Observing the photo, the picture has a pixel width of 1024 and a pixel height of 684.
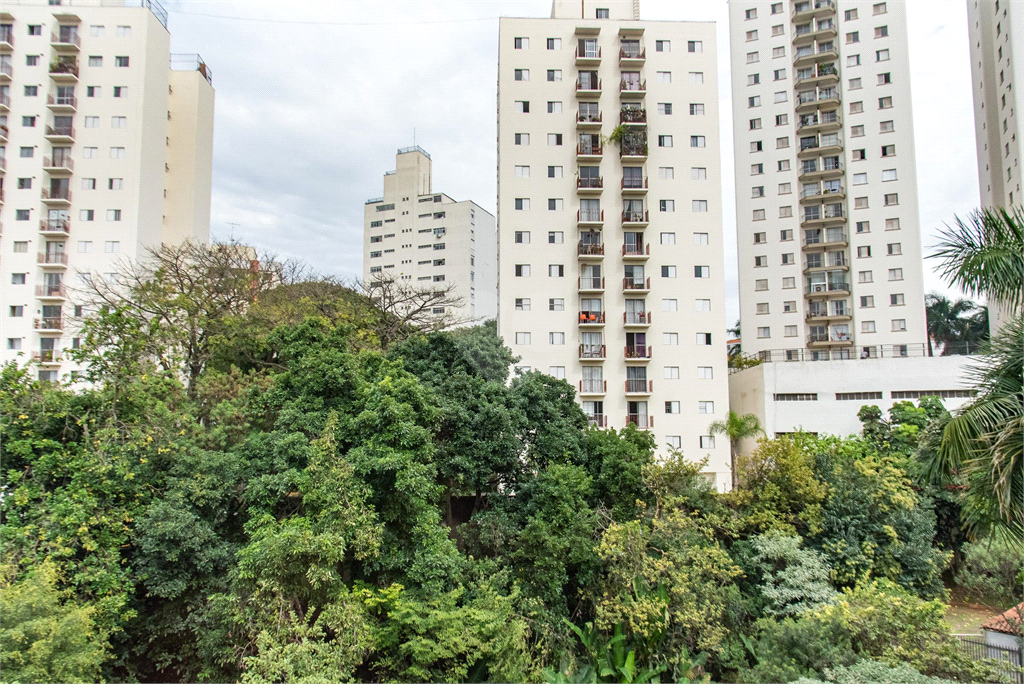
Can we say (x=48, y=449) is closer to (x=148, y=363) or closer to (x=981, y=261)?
(x=148, y=363)

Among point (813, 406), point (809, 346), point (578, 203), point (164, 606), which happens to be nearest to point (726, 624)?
point (164, 606)

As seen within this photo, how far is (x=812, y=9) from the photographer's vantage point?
33688 millimetres

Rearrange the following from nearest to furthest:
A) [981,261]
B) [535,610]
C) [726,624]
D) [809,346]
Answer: [981,261], [535,610], [726,624], [809,346]

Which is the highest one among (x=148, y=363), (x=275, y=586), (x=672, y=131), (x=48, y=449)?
(x=672, y=131)

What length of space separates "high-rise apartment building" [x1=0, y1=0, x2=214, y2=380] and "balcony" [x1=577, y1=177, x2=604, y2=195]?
1704 centimetres

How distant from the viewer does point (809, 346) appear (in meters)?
33.0

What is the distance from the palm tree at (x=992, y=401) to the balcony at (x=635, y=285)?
16.4 metres

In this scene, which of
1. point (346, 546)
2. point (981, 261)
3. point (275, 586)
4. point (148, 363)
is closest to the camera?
point (981, 261)

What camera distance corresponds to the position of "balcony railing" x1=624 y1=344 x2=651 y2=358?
2302cm

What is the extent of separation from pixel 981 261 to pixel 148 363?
14.3 metres

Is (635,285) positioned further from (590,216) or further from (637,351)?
(590,216)

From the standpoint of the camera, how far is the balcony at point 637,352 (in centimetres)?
2288

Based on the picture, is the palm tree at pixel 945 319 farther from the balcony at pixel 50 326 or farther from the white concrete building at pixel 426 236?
the balcony at pixel 50 326

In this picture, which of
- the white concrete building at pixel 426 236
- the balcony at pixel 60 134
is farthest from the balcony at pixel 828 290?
the balcony at pixel 60 134
